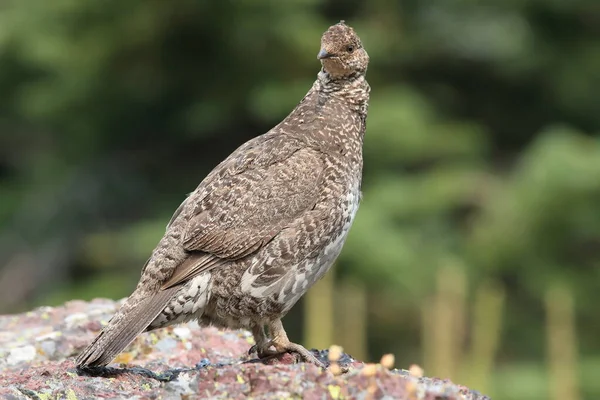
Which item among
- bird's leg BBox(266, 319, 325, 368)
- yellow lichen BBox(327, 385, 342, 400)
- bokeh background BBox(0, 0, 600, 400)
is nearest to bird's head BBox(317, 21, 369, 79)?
bird's leg BBox(266, 319, 325, 368)

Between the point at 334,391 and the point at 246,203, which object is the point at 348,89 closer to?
the point at 246,203

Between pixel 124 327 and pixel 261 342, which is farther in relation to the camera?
pixel 261 342

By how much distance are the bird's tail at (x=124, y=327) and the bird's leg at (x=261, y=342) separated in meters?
0.58

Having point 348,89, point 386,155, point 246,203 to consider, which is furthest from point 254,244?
point 386,155

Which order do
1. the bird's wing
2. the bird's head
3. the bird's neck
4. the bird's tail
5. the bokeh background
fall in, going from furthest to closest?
the bokeh background, the bird's neck, the bird's head, the bird's wing, the bird's tail

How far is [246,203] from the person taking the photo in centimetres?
645

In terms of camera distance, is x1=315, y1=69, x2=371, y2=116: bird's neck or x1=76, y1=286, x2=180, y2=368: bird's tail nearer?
x1=76, y1=286, x2=180, y2=368: bird's tail

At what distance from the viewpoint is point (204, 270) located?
20.6 feet

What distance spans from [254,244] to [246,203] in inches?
9.6

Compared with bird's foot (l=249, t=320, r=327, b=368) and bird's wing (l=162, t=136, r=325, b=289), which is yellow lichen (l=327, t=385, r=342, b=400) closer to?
bird's foot (l=249, t=320, r=327, b=368)

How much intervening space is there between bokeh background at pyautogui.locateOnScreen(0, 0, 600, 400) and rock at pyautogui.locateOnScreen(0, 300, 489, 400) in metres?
6.48

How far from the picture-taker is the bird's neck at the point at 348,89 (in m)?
7.24

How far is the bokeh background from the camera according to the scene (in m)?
15.6

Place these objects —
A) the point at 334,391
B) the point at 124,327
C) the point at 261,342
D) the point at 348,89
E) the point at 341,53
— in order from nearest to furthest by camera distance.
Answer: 1. the point at 334,391
2. the point at 124,327
3. the point at 261,342
4. the point at 341,53
5. the point at 348,89
